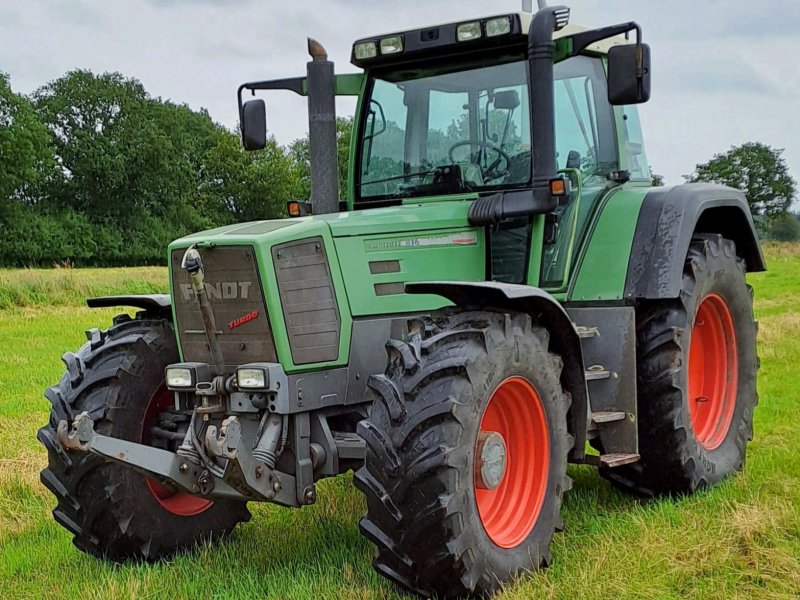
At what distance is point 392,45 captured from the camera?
5520mm

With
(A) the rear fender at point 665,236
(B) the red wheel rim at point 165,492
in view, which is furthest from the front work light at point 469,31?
(B) the red wheel rim at point 165,492

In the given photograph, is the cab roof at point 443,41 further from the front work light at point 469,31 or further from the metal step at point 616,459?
the metal step at point 616,459

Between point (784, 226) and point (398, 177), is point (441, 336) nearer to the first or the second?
point (398, 177)

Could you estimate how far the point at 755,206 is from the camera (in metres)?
62.1

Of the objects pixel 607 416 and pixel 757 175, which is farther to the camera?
pixel 757 175

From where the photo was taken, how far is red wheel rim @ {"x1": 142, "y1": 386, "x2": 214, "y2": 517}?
501cm

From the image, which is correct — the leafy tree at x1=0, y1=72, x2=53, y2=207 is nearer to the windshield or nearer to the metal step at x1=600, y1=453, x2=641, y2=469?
the windshield

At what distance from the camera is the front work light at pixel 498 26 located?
16.8ft

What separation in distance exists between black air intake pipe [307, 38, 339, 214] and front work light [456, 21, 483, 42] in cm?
82

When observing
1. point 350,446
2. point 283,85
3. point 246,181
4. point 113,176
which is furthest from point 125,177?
point 350,446

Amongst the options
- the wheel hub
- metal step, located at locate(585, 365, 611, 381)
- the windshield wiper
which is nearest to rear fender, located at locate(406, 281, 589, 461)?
metal step, located at locate(585, 365, 611, 381)

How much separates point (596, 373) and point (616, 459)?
47 cm

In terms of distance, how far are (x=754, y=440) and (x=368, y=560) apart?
11.9ft

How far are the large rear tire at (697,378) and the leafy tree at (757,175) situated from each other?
58.3 meters
